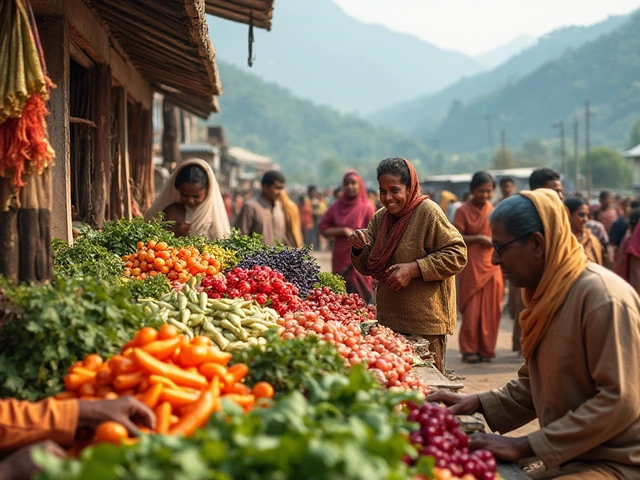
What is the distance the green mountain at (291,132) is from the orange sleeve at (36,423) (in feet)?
539

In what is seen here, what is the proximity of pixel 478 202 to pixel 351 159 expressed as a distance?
17577 centimetres

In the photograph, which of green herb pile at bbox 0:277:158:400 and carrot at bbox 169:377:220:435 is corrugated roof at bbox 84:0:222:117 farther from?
carrot at bbox 169:377:220:435

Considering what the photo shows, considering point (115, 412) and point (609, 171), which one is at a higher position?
point (609, 171)

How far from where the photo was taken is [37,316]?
10.0ft

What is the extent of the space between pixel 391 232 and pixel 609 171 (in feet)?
264

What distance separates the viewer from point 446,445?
2939mm

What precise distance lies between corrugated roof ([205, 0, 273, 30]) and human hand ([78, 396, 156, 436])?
223 inches

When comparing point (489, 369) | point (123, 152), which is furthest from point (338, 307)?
point (123, 152)

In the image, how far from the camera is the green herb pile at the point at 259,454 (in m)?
1.93

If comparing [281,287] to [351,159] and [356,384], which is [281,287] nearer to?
[356,384]

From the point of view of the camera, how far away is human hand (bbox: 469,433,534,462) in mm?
3217

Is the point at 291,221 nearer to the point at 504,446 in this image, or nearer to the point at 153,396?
the point at 504,446

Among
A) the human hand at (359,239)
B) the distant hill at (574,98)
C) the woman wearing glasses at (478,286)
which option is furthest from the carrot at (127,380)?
the distant hill at (574,98)

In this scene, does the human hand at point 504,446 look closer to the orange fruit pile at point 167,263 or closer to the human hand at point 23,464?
the human hand at point 23,464
